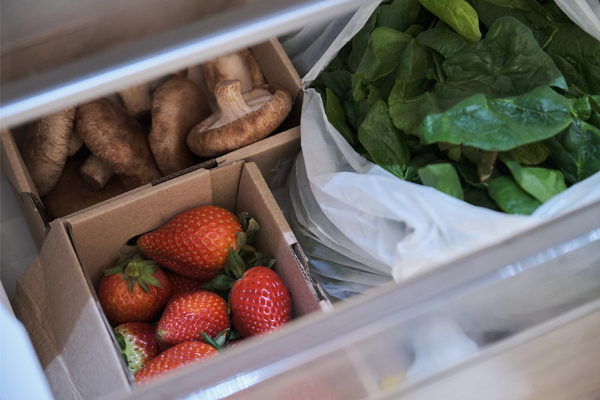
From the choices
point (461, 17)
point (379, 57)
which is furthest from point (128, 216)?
point (461, 17)

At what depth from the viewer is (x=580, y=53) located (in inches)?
27.1

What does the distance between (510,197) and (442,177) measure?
0.10 metres

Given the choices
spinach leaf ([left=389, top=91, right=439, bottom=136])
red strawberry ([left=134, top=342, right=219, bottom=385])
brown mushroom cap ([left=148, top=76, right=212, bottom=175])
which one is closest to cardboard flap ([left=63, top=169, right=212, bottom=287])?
brown mushroom cap ([left=148, top=76, right=212, bottom=175])

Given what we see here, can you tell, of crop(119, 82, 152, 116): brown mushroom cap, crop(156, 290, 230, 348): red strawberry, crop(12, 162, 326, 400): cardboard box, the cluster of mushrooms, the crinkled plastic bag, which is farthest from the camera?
crop(119, 82, 152, 116): brown mushroom cap

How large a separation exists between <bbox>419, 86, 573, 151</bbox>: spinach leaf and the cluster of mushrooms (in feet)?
1.04

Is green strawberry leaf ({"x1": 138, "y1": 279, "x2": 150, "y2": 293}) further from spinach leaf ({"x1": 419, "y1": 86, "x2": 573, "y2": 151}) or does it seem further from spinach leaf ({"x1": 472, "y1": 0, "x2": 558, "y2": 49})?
spinach leaf ({"x1": 472, "y1": 0, "x2": 558, "y2": 49})

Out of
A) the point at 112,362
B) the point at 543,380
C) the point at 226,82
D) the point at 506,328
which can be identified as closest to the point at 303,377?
the point at 506,328

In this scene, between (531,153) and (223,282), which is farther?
(223,282)

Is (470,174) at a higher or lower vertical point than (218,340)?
higher

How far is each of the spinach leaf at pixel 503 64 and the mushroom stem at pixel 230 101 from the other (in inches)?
13.9

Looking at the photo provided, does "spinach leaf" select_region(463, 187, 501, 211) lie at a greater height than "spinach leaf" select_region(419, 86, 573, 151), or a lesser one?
lesser

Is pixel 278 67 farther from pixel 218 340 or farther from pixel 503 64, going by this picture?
pixel 218 340

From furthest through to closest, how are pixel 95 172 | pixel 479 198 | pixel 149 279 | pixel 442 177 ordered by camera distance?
pixel 95 172 < pixel 149 279 < pixel 479 198 < pixel 442 177

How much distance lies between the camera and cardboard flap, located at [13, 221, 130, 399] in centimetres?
57
